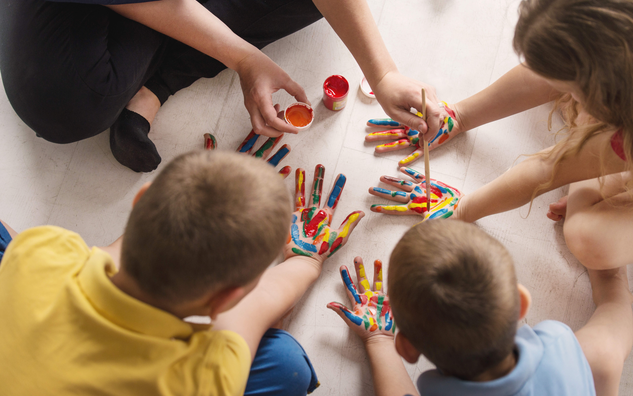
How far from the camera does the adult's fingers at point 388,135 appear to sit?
4.64ft

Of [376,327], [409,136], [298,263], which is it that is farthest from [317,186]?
[376,327]

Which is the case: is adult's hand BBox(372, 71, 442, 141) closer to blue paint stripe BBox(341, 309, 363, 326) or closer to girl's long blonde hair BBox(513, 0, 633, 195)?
girl's long blonde hair BBox(513, 0, 633, 195)

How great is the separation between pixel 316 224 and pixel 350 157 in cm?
28

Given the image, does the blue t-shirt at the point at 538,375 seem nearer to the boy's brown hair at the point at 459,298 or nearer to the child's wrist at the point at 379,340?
the boy's brown hair at the point at 459,298

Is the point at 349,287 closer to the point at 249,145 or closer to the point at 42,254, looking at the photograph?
the point at 249,145

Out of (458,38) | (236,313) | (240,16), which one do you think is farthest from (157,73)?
(458,38)

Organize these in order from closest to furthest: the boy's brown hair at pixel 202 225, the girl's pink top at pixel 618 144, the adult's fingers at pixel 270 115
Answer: the boy's brown hair at pixel 202 225
the girl's pink top at pixel 618 144
the adult's fingers at pixel 270 115

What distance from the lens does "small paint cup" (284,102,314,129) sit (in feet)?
4.39

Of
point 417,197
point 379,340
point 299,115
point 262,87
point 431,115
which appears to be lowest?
point 379,340

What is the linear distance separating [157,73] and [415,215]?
3.28ft

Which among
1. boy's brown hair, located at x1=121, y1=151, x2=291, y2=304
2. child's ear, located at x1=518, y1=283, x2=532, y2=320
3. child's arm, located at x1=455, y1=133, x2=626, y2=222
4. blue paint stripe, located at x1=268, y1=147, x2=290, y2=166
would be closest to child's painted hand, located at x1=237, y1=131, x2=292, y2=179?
blue paint stripe, located at x1=268, y1=147, x2=290, y2=166

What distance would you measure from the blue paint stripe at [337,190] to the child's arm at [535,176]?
38 centimetres

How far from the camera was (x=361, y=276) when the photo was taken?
128 centimetres

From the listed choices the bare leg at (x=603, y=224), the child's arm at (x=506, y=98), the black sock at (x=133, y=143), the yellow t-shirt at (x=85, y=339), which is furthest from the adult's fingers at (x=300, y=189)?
the bare leg at (x=603, y=224)
